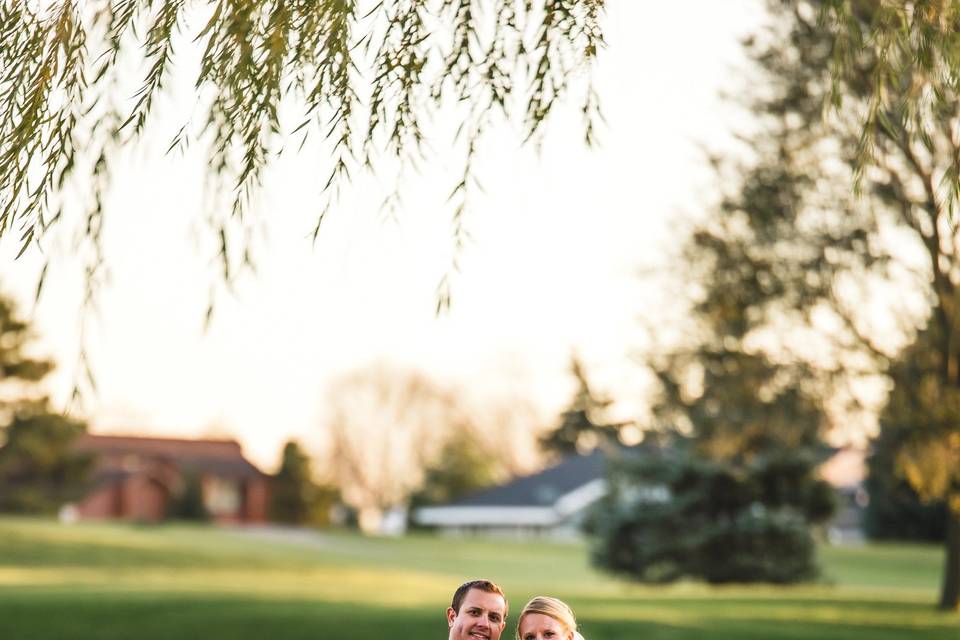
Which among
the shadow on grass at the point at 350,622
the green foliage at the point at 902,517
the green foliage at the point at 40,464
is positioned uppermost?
the green foliage at the point at 40,464

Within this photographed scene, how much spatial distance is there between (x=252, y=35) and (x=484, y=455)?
235 feet

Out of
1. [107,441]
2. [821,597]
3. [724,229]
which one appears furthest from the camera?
[107,441]

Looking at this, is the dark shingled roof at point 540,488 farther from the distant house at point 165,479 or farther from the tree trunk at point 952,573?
the tree trunk at point 952,573

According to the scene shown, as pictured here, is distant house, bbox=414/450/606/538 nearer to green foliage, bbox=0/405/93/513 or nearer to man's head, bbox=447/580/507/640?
green foliage, bbox=0/405/93/513

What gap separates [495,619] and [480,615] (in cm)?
5

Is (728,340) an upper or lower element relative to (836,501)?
upper

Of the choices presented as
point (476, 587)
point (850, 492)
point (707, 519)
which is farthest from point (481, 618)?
point (850, 492)

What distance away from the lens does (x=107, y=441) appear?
244ft

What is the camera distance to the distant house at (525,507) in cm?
7250

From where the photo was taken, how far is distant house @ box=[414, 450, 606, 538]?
72500 millimetres

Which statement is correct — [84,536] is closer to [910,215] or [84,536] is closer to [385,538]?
[385,538]

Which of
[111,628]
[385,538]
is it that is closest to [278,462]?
[385,538]

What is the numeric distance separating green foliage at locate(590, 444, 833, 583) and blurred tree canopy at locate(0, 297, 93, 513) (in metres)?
16.7

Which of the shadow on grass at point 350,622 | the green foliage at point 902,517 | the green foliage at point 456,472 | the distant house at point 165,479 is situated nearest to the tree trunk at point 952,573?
the shadow on grass at point 350,622
